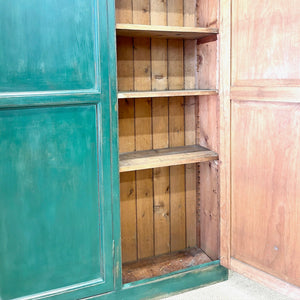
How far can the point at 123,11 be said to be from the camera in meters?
2.13

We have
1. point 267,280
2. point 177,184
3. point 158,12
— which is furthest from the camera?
point 177,184

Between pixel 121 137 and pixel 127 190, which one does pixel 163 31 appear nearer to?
pixel 121 137

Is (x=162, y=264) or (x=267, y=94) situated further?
(x=162, y=264)

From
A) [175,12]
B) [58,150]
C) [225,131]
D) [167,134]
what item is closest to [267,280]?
[225,131]

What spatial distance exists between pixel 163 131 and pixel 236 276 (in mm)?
1070

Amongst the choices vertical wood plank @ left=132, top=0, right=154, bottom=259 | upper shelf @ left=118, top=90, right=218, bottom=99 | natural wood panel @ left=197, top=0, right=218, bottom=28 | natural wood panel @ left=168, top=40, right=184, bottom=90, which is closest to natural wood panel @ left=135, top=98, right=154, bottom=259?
vertical wood plank @ left=132, top=0, right=154, bottom=259

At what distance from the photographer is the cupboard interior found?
2.18 metres

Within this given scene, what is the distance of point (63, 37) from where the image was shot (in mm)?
1632

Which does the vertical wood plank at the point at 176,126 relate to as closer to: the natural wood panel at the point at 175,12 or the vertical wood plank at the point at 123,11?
the natural wood panel at the point at 175,12

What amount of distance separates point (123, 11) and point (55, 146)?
99cm

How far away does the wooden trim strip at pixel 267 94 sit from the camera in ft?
5.29

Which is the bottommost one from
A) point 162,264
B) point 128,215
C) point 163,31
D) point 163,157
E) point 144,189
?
point 162,264

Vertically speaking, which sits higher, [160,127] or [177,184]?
[160,127]

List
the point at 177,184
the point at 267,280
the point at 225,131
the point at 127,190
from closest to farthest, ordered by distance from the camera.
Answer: the point at 267,280, the point at 225,131, the point at 127,190, the point at 177,184
